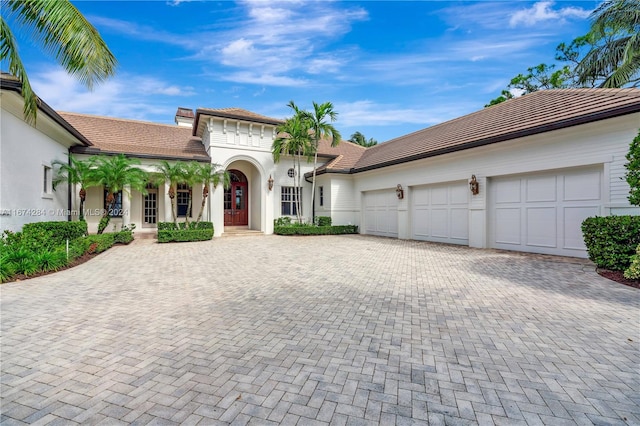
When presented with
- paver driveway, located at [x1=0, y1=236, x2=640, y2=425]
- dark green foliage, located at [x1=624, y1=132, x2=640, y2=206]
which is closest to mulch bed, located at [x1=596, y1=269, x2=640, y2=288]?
paver driveway, located at [x1=0, y1=236, x2=640, y2=425]

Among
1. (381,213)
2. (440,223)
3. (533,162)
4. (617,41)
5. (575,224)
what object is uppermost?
(617,41)

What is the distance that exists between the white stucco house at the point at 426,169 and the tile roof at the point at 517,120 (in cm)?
5

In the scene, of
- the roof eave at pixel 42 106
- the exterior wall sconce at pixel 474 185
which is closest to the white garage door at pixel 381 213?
the exterior wall sconce at pixel 474 185

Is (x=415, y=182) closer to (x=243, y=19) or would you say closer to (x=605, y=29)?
(x=243, y=19)

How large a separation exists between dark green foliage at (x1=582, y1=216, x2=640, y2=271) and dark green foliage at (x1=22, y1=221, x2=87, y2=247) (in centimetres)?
1446

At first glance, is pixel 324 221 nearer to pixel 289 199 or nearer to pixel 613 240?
pixel 289 199

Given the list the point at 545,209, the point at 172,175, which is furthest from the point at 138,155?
the point at 545,209

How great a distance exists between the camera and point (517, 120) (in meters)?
10.6

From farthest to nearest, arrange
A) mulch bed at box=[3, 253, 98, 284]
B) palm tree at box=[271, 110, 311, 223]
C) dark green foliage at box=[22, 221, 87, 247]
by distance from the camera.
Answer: palm tree at box=[271, 110, 311, 223] < dark green foliage at box=[22, 221, 87, 247] < mulch bed at box=[3, 253, 98, 284]

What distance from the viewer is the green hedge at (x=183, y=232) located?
44.1 ft

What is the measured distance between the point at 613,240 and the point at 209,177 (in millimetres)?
14677

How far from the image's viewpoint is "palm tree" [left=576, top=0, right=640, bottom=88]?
44.2 ft

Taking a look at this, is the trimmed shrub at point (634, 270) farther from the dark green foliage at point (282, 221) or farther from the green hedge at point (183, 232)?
the green hedge at point (183, 232)

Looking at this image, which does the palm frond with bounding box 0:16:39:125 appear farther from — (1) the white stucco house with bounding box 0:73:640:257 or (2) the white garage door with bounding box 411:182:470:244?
(2) the white garage door with bounding box 411:182:470:244
